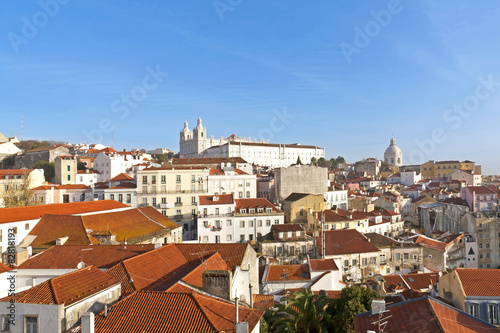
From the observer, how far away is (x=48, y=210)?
32.5 metres

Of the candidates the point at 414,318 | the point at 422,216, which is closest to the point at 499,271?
the point at 414,318

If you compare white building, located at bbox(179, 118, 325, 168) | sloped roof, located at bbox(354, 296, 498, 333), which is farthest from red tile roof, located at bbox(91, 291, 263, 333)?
white building, located at bbox(179, 118, 325, 168)

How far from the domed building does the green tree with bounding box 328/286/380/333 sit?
5986 inches

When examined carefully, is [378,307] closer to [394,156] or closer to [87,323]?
[87,323]

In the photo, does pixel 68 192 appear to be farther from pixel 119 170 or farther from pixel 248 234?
pixel 248 234

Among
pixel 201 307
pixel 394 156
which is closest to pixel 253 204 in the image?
pixel 201 307

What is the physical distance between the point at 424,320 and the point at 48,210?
3059 centimetres

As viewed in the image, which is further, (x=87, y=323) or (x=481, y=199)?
(x=481, y=199)

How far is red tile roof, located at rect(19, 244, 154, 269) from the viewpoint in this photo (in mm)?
17172

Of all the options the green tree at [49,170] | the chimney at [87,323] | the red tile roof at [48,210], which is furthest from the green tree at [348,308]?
the green tree at [49,170]

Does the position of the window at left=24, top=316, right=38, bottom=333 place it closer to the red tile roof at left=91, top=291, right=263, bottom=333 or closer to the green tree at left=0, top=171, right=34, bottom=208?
the red tile roof at left=91, top=291, right=263, bottom=333

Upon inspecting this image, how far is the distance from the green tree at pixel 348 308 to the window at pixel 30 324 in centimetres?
1081

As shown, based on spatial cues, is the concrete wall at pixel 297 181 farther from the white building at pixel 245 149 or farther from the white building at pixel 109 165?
the white building at pixel 245 149

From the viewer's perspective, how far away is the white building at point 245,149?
128 m
